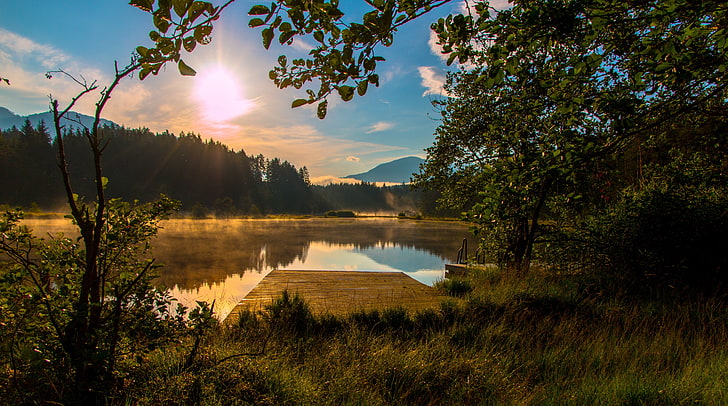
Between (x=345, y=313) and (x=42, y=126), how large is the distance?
77312mm

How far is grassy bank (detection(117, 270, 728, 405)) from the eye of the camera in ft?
8.07

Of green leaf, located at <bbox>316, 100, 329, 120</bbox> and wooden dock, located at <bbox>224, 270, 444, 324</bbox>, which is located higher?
green leaf, located at <bbox>316, 100, 329, 120</bbox>

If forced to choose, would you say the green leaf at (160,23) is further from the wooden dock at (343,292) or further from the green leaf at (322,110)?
the wooden dock at (343,292)

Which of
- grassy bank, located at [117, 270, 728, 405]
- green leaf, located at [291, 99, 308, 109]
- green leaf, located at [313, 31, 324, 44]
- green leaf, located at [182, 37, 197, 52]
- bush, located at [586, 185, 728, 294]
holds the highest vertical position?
green leaf, located at [313, 31, 324, 44]

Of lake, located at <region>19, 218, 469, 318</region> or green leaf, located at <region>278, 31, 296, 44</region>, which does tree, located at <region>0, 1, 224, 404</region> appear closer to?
green leaf, located at <region>278, 31, 296, 44</region>

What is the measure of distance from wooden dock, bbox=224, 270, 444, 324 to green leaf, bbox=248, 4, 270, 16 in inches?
161

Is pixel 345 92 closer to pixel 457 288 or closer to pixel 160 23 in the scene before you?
pixel 160 23

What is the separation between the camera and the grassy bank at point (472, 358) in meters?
2.46

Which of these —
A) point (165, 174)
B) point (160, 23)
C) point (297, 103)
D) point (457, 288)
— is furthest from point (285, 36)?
point (165, 174)

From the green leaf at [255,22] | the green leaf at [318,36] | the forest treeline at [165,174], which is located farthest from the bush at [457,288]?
the forest treeline at [165,174]

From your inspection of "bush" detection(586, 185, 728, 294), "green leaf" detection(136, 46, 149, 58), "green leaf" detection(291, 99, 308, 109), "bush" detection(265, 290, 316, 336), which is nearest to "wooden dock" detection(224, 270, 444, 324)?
"bush" detection(265, 290, 316, 336)

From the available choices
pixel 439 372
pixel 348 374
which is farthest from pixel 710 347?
pixel 348 374

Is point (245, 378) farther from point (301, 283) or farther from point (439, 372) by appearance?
point (301, 283)

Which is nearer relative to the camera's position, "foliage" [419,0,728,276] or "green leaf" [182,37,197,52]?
"green leaf" [182,37,197,52]
